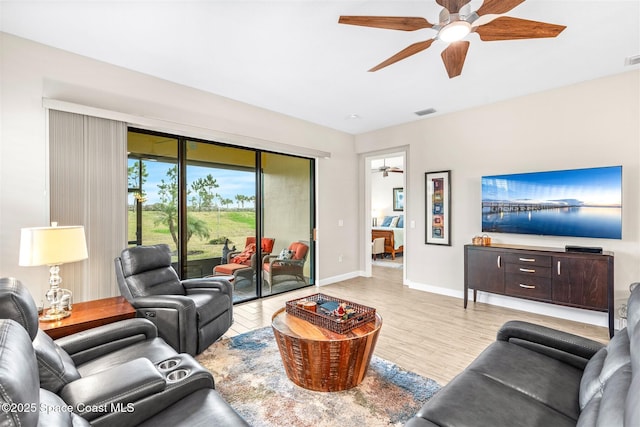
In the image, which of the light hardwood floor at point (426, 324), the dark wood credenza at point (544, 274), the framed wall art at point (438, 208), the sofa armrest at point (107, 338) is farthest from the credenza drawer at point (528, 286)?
the sofa armrest at point (107, 338)

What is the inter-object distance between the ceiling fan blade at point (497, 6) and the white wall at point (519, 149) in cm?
266

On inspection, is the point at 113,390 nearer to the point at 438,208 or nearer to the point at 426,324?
the point at 426,324

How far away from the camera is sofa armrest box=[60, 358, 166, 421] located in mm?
1252

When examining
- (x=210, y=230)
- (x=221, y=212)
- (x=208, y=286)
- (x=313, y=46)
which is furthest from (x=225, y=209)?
(x=313, y=46)

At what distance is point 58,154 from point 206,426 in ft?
9.53

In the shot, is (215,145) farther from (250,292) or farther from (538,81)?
(538,81)

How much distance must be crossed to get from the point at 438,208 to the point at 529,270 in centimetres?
159

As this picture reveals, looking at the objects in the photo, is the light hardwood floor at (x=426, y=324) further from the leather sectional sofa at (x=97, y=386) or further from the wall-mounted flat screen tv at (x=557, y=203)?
the leather sectional sofa at (x=97, y=386)

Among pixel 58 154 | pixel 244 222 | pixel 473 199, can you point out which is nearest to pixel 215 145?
pixel 244 222

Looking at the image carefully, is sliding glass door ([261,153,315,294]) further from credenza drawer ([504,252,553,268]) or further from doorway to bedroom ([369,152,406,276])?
credenza drawer ([504,252,553,268])

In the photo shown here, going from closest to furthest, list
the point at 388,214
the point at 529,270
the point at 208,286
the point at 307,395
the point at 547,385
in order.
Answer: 1. the point at 547,385
2. the point at 307,395
3. the point at 208,286
4. the point at 529,270
5. the point at 388,214

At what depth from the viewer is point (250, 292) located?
453 cm

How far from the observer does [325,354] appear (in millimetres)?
2129

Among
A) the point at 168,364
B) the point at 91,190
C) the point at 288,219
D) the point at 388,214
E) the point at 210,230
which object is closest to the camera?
the point at 168,364
